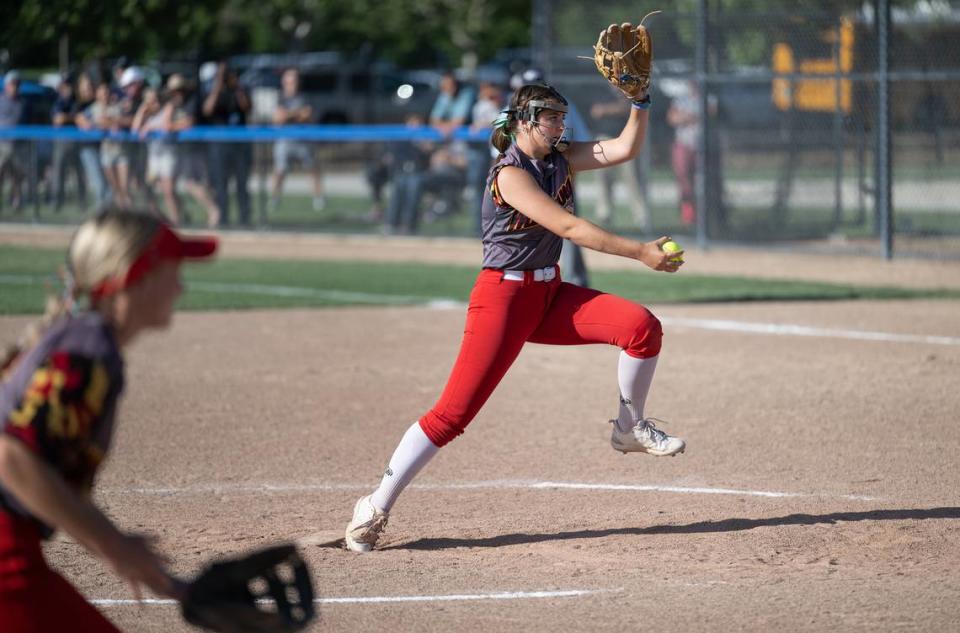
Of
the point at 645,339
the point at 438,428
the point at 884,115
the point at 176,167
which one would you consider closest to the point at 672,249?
the point at 645,339

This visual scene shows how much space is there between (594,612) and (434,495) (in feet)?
6.61

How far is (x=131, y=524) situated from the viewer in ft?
20.4

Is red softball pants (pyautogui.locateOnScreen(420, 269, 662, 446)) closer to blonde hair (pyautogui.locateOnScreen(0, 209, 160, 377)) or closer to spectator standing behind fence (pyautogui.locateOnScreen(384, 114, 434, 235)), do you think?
blonde hair (pyautogui.locateOnScreen(0, 209, 160, 377))

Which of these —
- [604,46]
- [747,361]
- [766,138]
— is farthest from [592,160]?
[766,138]

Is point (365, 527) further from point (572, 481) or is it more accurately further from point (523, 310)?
point (572, 481)

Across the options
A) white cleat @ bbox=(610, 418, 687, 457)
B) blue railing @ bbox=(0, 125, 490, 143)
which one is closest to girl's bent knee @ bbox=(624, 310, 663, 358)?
white cleat @ bbox=(610, 418, 687, 457)

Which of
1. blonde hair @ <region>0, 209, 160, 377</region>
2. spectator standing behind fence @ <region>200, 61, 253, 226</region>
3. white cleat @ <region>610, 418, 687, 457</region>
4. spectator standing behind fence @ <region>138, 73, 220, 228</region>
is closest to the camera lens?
blonde hair @ <region>0, 209, 160, 377</region>

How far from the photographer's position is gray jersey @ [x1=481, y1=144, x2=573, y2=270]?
577 cm

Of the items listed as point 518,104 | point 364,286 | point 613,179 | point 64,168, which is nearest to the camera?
point 518,104

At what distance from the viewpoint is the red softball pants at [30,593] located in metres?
3.03

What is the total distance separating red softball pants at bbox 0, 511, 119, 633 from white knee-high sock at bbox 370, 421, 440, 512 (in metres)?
2.64

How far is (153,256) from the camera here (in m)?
3.11

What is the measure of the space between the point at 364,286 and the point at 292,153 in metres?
6.22

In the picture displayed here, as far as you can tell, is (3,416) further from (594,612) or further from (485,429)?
(485,429)
